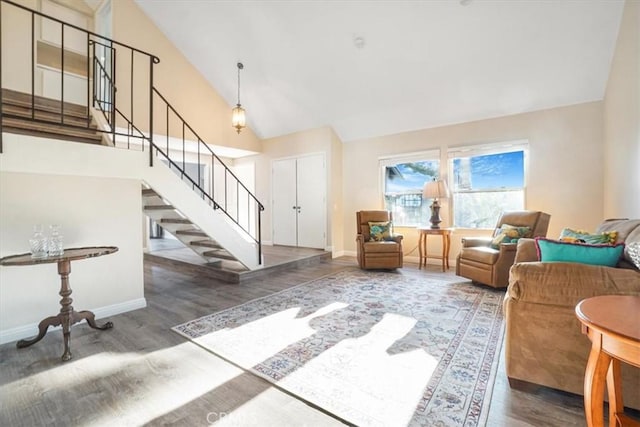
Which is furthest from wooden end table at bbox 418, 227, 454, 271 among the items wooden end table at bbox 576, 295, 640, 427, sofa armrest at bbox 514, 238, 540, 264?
wooden end table at bbox 576, 295, 640, 427

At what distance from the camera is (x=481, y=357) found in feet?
7.23

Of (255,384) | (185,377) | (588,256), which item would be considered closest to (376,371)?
(255,384)

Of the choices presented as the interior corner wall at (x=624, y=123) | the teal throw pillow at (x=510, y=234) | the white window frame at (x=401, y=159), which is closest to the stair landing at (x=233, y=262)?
the white window frame at (x=401, y=159)

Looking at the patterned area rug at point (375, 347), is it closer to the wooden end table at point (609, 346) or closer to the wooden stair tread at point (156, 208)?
the wooden end table at point (609, 346)

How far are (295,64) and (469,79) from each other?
9.14ft

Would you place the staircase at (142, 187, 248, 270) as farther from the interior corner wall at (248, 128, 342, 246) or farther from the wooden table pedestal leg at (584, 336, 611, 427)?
the wooden table pedestal leg at (584, 336, 611, 427)

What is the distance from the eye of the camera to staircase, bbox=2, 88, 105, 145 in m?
2.72

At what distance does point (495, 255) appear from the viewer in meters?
3.82

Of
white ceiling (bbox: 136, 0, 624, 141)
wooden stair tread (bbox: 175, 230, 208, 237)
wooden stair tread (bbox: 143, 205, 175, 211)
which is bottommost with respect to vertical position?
wooden stair tread (bbox: 175, 230, 208, 237)

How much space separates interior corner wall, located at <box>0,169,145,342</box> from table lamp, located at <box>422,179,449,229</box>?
426cm

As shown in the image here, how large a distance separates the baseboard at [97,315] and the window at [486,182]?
4938 millimetres

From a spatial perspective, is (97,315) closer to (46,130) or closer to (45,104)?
(46,130)

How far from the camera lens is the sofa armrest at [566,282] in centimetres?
156

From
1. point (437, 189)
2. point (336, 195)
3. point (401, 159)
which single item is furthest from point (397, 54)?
point (336, 195)
